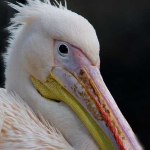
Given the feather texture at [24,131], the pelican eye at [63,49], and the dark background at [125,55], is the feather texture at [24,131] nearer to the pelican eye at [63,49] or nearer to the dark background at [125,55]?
the pelican eye at [63,49]

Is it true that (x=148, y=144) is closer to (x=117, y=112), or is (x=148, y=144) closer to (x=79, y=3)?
(x=79, y=3)

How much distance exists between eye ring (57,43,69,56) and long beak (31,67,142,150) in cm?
9

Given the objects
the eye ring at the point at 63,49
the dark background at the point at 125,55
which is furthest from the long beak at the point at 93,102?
the dark background at the point at 125,55

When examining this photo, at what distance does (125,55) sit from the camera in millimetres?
5086

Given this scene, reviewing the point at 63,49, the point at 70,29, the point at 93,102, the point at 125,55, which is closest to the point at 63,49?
the point at 63,49

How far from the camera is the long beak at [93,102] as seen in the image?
186cm

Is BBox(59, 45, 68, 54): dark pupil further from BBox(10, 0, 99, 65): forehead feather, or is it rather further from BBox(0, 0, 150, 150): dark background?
BBox(0, 0, 150, 150): dark background

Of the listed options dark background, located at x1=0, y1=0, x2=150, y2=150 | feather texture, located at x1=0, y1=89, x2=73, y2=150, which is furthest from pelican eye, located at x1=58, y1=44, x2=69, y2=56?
dark background, located at x1=0, y1=0, x2=150, y2=150

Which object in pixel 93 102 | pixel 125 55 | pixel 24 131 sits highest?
pixel 93 102

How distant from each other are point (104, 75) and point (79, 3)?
1062 mm

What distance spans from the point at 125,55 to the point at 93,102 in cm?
322

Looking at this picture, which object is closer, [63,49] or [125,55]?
[63,49]

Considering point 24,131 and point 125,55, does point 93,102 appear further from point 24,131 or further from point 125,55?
point 125,55

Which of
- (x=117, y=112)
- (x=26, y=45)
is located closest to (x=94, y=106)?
(x=117, y=112)
